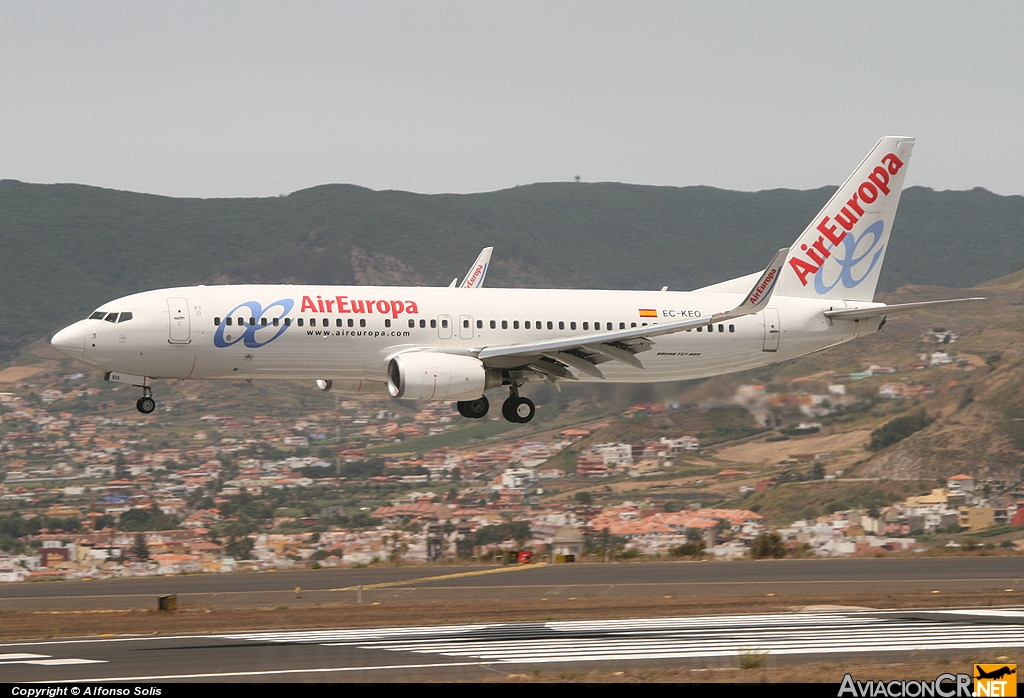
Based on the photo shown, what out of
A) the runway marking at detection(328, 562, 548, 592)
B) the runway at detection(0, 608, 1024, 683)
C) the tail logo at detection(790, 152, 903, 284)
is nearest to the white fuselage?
the tail logo at detection(790, 152, 903, 284)

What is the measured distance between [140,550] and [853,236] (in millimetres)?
51603

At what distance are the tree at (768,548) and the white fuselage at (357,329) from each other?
63.9ft

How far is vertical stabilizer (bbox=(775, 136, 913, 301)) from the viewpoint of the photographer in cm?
4953

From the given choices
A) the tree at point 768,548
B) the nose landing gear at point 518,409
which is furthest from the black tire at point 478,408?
the tree at point 768,548

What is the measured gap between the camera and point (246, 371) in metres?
41.4

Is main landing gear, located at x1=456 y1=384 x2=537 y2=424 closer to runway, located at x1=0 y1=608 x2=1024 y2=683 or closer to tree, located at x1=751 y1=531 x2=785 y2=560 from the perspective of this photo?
runway, located at x1=0 y1=608 x2=1024 y2=683

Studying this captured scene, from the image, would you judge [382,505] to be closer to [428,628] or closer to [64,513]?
[64,513]

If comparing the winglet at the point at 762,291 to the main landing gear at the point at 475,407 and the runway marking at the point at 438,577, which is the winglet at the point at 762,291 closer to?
the main landing gear at the point at 475,407

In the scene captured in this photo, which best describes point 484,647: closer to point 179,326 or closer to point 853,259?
point 179,326

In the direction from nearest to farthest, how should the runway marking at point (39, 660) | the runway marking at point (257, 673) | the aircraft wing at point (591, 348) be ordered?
the runway marking at point (257, 673), the runway marking at point (39, 660), the aircraft wing at point (591, 348)

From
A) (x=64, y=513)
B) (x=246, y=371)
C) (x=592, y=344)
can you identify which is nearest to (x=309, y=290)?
(x=246, y=371)

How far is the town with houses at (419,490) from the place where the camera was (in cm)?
7512

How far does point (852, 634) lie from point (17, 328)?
150137mm

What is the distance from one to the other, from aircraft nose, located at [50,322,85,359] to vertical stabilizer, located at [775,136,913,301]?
26054 millimetres
